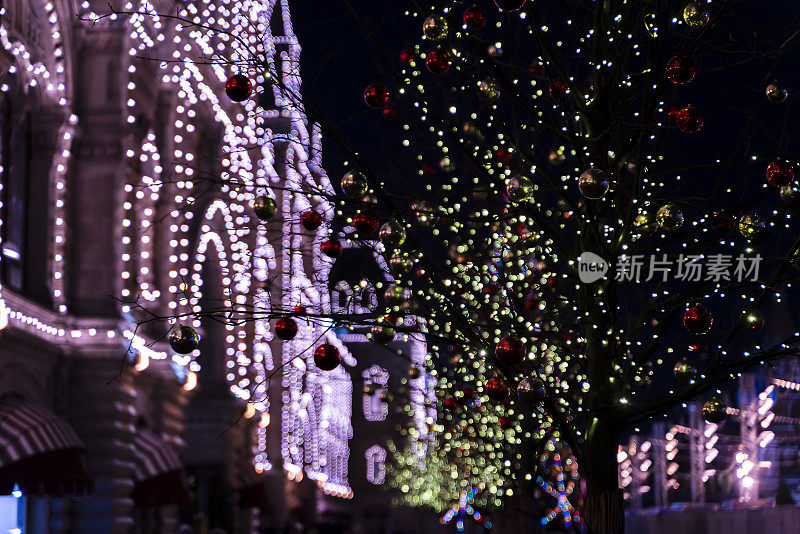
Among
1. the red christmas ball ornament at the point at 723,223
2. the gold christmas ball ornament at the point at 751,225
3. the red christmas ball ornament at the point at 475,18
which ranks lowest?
the gold christmas ball ornament at the point at 751,225

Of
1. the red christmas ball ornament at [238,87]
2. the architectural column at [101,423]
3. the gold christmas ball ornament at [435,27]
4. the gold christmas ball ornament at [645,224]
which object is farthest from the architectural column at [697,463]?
the red christmas ball ornament at [238,87]

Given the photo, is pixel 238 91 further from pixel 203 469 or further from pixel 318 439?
pixel 318 439

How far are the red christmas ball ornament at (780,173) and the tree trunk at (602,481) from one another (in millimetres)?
2273

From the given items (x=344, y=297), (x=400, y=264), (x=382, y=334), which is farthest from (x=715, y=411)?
(x=344, y=297)

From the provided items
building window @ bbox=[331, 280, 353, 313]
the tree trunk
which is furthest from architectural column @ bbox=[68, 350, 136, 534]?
the tree trunk

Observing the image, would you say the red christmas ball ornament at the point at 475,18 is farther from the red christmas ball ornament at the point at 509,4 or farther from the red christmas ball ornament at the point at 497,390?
the red christmas ball ornament at the point at 497,390

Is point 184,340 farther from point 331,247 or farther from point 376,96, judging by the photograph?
point 376,96

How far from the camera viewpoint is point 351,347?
298 feet

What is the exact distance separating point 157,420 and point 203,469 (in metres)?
6.70

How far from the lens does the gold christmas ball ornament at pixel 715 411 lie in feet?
28.5

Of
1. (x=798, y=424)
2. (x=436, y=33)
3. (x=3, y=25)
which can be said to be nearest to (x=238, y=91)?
(x=436, y=33)

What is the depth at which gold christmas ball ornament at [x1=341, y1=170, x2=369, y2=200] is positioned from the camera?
308 inches

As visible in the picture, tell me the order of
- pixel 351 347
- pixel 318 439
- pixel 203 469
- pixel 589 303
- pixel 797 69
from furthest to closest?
pixel 351 347 < pixel 318 439 < pixel 203 469 < pixel 797 69 < pixel 589 303

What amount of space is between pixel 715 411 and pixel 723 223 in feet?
4.94
